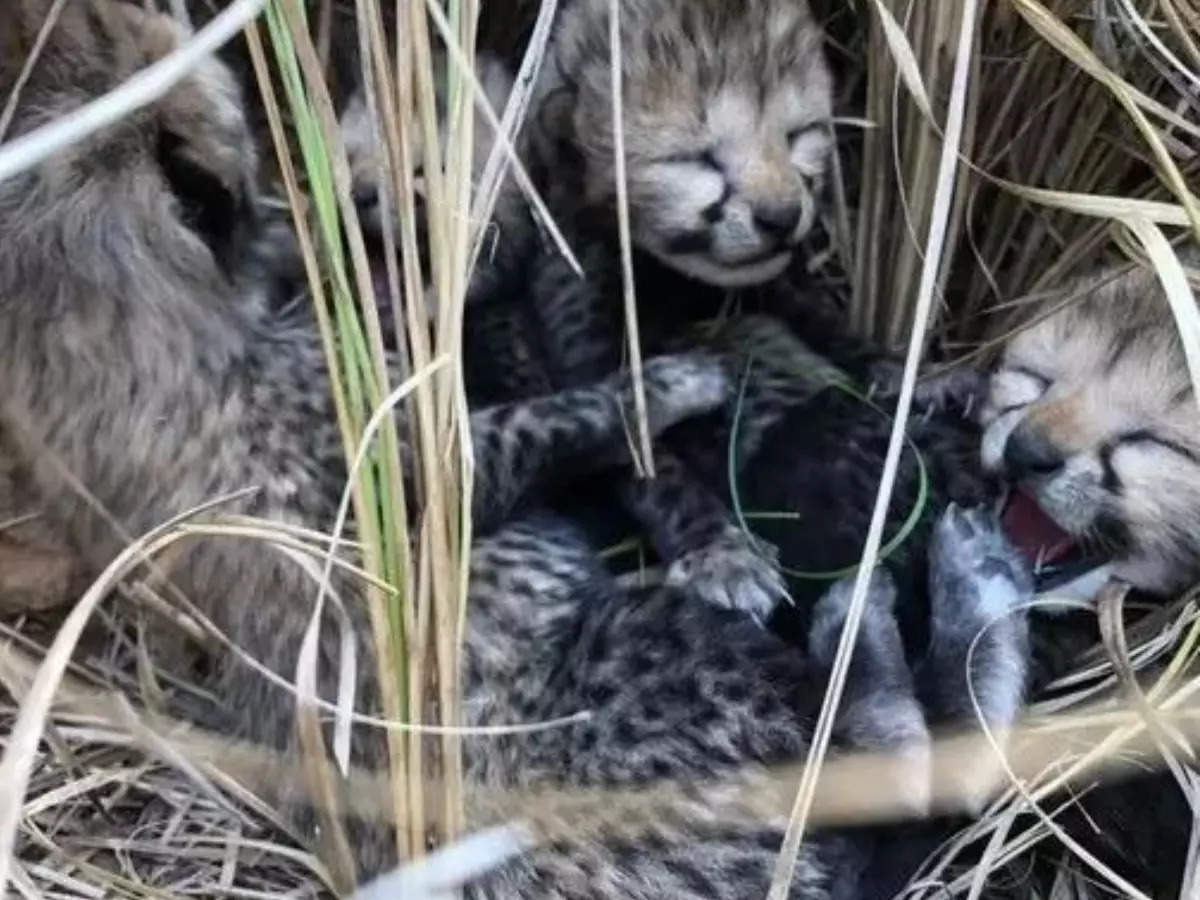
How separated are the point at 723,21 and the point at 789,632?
2.36 feet

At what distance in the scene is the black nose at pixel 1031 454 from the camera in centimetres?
211

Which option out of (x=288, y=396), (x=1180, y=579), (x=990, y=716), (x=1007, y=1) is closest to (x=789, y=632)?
(x=990, y=716)

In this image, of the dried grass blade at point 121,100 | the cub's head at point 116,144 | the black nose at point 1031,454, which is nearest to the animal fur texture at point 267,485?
the cub's head at point 116,144

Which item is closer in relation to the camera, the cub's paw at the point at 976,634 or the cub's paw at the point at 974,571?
the cub's paw at the point at 976,634

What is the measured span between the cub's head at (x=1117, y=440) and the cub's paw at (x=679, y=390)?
37 cm

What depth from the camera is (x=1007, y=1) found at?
2.38 meters

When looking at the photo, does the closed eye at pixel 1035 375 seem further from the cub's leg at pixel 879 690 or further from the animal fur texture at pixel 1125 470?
the cub's leg at pixel 879 690

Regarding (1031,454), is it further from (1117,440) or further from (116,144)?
(116,144)

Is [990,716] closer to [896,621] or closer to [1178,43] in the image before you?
[896,621]

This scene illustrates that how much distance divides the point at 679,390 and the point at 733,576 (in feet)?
0.92

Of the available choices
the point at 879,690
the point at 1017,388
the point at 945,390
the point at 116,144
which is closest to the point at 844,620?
the point at 879,690

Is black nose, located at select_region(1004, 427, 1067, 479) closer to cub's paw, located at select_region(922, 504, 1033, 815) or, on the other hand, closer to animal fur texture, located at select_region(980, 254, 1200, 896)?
animal fur texture, located at select_region(980, 254, 1200, 896)

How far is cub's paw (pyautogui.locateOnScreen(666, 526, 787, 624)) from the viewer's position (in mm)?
2238

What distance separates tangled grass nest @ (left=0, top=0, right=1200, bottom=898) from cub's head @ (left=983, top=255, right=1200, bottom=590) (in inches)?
2.7
